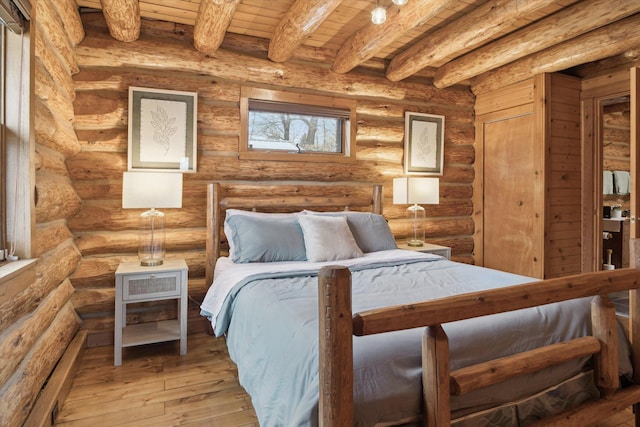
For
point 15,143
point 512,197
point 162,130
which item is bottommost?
point 512,197

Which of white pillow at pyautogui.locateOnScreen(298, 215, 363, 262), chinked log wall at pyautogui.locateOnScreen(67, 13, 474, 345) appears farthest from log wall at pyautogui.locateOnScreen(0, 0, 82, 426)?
white pillow at pyautogui.locateOnScreen(298, 215, 363, 262)

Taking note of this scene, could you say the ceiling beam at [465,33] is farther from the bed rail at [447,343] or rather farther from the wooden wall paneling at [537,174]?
the bed rail at [447,343]

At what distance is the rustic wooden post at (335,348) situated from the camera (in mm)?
1128

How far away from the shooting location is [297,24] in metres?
3.01

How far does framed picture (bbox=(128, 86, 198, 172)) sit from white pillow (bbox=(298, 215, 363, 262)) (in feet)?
3.96

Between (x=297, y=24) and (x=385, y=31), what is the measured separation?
0.73m

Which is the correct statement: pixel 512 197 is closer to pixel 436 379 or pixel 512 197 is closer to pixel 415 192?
pixel 415 192

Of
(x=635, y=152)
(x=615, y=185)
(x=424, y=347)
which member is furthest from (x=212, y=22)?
(x=615, y=185)

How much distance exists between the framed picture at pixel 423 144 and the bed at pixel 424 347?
7.05 ft

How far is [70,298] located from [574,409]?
3.36 m

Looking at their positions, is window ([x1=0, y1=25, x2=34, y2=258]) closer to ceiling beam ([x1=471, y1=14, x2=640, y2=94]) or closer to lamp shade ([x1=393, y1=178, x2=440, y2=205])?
lamp shade ([x1=393, y1=178, x2=440, y2=205])

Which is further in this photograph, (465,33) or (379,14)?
(465,33)

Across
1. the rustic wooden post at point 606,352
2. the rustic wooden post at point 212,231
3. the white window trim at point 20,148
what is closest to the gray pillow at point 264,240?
the rustic wooden post at point 212,231

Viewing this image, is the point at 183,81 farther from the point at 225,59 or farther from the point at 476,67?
the point at 476,67
